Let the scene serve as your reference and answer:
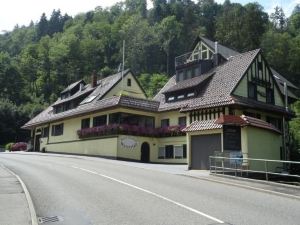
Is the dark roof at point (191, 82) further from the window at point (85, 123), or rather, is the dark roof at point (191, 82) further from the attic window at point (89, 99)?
the attic window at point (89, 99)

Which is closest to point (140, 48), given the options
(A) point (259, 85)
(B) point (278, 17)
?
(B) point (278, 17)

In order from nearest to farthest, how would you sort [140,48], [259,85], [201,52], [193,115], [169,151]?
Result: [193,115] → [259,85] → [169,151] → [201,52] → [140,48]

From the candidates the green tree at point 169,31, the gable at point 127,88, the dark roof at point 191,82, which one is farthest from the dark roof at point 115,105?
the green tree at point 169,31

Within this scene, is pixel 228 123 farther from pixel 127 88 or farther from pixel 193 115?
pixel 127 88

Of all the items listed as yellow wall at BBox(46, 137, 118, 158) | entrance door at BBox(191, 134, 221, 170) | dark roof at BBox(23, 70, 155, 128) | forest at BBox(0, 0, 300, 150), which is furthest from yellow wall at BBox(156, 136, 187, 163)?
forest at BBox(0, 0, 300, 150)

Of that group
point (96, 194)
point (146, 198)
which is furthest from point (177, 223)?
point (96, 194)

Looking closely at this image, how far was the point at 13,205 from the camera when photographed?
1255cm

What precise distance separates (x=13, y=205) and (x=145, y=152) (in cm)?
3196

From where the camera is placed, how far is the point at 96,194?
14797mm

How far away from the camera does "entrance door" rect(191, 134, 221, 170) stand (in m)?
29.6

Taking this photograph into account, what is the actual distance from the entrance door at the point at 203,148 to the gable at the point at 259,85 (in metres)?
7.64

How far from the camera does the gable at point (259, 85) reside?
38.0 metres

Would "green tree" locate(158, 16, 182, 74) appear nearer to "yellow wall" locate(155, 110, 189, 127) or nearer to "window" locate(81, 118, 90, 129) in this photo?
"window" locate(81, 118, 90, 129)

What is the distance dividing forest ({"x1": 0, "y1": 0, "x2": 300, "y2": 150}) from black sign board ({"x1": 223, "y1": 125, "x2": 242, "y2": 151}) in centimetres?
4982
